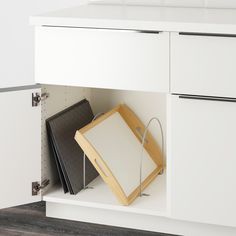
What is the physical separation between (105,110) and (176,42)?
76 centimetres

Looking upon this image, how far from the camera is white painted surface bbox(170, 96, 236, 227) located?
2350mm

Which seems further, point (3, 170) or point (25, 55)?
point (25, 55)

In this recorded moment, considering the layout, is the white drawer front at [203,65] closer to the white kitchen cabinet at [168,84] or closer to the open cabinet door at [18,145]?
the white kitchen cabinet at [168,84]

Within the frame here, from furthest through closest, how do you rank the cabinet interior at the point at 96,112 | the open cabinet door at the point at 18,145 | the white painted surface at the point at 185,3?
the white painted surface at the point at 185,3 < the cabinet interior at the point at 96,112 < the open cabinet door at the point at 18,145

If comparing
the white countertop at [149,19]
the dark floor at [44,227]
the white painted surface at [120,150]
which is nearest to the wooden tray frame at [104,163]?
the white painted surface at [120,150]

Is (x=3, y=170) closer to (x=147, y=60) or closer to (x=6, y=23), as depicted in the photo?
(x=147, y=60)

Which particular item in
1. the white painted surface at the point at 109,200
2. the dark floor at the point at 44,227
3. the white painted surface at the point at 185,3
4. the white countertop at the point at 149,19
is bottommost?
the dark floor at the point at 44,227

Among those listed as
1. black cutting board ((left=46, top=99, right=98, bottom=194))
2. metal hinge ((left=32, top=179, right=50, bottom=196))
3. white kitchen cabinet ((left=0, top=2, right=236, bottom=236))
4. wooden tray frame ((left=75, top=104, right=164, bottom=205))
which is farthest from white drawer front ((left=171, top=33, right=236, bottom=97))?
metal hinge ((left=32, top=179, right=50, bottom=196))

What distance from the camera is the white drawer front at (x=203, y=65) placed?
89.5 inches

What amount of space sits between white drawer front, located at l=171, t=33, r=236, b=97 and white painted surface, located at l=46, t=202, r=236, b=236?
510 mm

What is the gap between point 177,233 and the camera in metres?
2.59

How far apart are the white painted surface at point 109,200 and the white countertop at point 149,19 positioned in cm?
64

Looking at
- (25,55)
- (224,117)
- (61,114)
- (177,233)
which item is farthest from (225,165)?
(25,55)

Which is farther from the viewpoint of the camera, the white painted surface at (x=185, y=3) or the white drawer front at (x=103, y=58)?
the white painted surface at (x=185, y=3)
